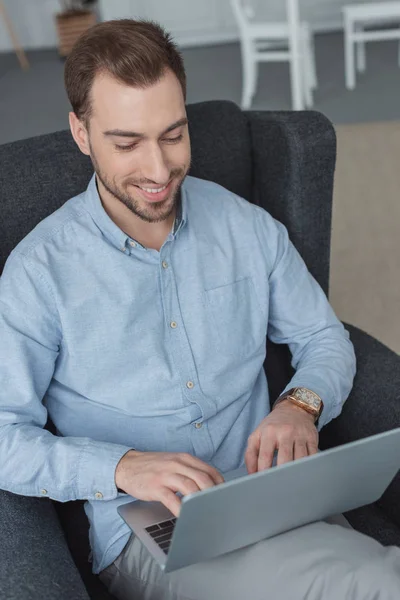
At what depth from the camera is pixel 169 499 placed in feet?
3.96

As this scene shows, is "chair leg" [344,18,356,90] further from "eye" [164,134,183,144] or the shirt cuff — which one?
the shirt cuff

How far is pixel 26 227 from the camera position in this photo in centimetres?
159

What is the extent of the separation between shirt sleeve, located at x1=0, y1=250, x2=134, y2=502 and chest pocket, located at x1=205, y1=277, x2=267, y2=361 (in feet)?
0.89

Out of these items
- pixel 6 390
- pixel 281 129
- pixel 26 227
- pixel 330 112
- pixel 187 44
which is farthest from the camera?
pixel 187 44

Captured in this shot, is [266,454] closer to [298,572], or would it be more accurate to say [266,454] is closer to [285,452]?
[285,452]

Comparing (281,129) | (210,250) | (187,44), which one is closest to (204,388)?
(210,250)

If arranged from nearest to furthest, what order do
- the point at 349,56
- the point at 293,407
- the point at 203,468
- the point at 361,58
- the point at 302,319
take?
the point at 203,468 → the point at 293,407 → the point at 302,319 → the point at 349,56 → the point at 361,58

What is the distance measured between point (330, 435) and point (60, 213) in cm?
63

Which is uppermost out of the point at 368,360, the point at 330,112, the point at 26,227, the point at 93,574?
the point at 26,227

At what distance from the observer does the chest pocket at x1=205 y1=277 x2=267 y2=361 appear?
1514 millimetres

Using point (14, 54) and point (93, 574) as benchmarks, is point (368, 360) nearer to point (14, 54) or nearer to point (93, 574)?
point (93, 574)

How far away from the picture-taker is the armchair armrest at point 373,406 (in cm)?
149

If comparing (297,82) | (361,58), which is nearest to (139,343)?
(297,82)

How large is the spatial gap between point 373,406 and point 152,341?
401 millimetres
